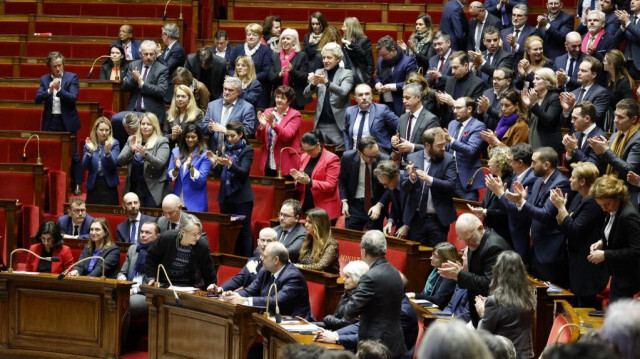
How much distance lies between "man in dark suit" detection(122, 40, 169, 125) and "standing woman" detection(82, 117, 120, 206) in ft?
2.25

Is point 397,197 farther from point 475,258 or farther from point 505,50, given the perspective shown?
point 505,50

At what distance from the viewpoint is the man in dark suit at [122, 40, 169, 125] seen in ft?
23.5

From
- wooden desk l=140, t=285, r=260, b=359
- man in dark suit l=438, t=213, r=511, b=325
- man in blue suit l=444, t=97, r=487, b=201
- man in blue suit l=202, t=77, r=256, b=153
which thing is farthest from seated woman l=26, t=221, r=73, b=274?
man in dark suit l=438, t=213, r=511, b=325

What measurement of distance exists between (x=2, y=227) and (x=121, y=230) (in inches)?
33.3

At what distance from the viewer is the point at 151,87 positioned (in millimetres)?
7129

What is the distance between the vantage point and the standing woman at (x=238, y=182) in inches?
242

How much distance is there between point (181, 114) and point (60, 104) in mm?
1141

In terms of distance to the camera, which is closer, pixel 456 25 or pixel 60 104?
pixel 60 104

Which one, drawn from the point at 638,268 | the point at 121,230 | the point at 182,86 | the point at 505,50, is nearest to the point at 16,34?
the point at 182,86

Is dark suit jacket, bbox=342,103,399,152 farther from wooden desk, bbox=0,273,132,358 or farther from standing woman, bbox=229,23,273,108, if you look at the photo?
wooden desk, bbox=0,273,132,358

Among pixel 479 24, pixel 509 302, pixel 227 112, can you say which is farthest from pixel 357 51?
pixel 509 302

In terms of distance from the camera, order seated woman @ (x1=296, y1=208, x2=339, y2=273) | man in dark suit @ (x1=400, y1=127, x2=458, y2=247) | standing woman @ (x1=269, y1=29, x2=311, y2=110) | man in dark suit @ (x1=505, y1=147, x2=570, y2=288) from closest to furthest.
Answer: man in dark suit @ (x1=505, y1=147, x2=570, y2=288)
seated woman @ (x1=296, y1=208, x2=339, y2=273)
man in dark suit @ (x1=400, y1=127, x2=458, y2=247)
standing woman @ (x1=269, y1=29, x2=311, y2=110)

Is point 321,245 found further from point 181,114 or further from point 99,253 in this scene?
point 181,114

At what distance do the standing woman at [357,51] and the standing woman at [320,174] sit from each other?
1.25m
